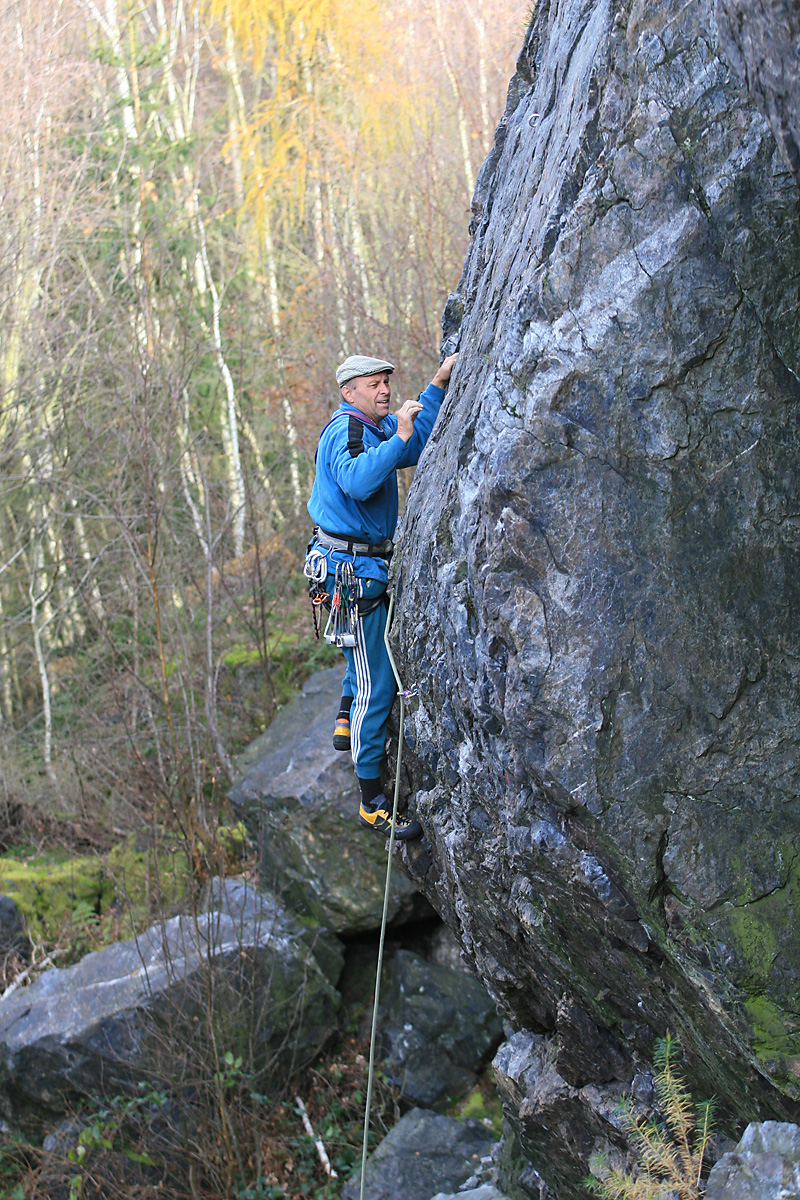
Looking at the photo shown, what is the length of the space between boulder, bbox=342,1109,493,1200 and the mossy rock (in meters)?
3.47

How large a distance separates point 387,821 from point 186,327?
6.76 metres

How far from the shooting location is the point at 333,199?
11.1 meters

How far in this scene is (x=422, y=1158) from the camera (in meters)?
5.71

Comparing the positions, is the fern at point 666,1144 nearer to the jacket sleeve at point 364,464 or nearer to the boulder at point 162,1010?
the jacket sleeve at point 364,464

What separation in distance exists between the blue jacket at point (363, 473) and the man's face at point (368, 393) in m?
0.05

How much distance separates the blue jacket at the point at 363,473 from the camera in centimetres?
365

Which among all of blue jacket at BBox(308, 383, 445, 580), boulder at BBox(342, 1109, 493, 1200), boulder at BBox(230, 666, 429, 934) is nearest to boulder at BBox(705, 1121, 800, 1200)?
blue jacket at BBox(308, 383, 445, 580)

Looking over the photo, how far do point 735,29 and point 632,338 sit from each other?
2.34 ft

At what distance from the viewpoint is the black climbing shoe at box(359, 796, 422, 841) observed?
3996 mm

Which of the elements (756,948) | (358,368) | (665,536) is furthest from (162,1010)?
(665,536)

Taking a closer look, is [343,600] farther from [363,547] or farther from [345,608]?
[363,547]

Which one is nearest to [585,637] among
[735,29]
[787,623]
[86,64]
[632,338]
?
[787,623]

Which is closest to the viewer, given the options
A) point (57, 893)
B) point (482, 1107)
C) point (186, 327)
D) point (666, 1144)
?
point (666, 1144)

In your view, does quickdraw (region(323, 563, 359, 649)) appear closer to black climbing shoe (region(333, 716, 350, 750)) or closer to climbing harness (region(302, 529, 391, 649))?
climbing harness (region(302, 529, 391, 649))
